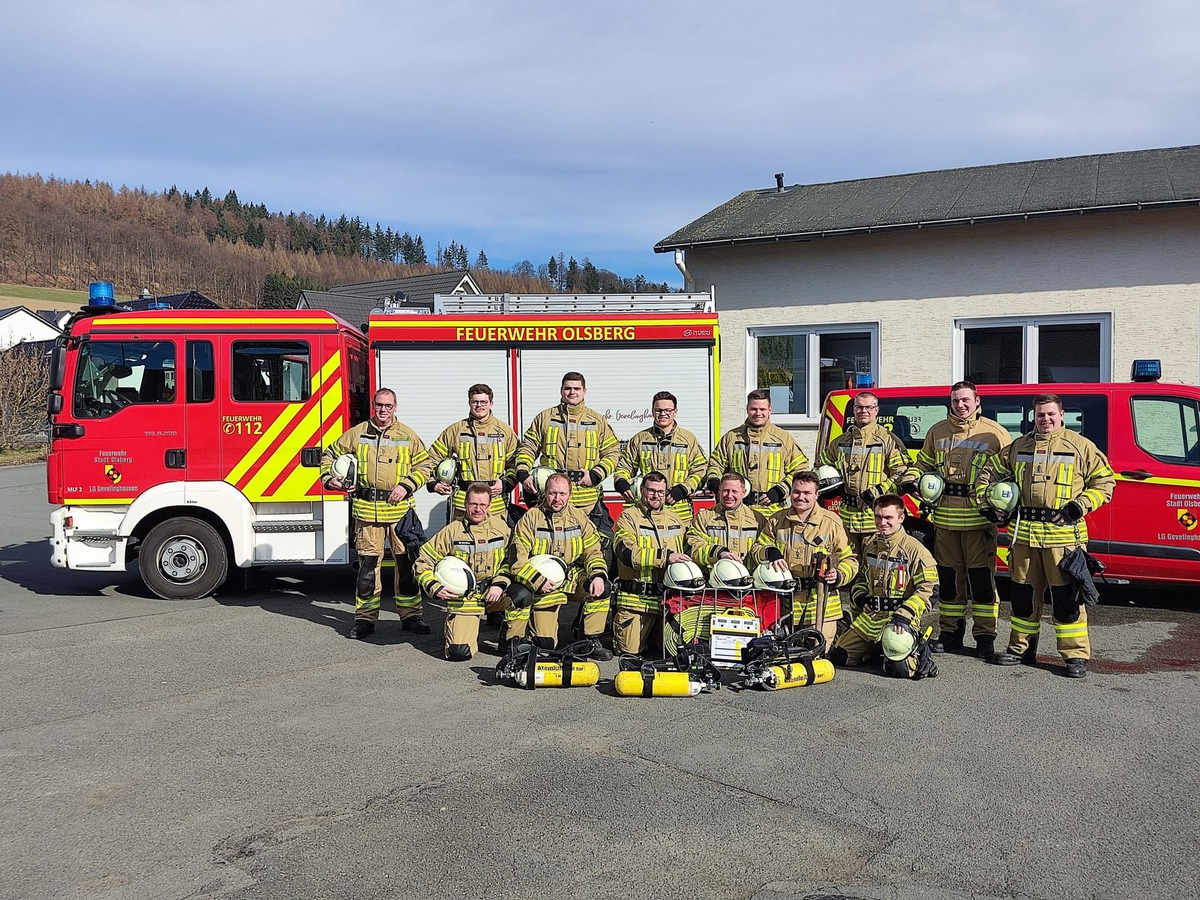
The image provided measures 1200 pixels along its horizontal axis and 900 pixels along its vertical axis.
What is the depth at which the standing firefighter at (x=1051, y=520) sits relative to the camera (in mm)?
6383

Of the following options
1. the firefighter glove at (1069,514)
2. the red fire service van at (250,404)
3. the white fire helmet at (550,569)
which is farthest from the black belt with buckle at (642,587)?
the red fire service van at (250,404)

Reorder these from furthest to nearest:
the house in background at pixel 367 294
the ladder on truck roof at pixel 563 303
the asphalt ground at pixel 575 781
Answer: the house in background at pixel 367 294
the ladder on truck roof at pixel 563 303
the asphalt ground at pixel 575 781

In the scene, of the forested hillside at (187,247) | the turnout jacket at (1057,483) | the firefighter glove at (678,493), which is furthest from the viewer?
the forested hillside at (187,247)

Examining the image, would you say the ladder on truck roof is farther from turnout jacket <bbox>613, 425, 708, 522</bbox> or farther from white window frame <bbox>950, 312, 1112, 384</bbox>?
white window frame <bbox>950, 312, 1112, 384</bbox>

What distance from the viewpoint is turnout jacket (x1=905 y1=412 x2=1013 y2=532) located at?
7.05m

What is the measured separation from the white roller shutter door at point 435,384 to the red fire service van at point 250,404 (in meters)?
0.01

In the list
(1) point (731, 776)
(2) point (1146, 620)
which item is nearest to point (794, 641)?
(1) point (731, 776)

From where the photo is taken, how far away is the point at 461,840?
391 cm

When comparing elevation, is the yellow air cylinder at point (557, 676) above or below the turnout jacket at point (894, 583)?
below

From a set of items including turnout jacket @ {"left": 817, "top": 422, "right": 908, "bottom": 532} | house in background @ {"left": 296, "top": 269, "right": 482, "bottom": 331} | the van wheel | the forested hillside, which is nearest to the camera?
turnout jacket @ {"left": 817, "top": 422, "right": 908, "bottom": 532}

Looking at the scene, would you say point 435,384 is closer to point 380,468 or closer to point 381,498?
point 380,468

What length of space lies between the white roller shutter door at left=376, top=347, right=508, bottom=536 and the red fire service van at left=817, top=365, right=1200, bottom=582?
189 inches

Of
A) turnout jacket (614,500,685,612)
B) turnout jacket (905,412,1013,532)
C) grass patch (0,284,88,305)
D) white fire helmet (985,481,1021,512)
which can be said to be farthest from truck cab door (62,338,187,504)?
grass patch (0,284,88,305)

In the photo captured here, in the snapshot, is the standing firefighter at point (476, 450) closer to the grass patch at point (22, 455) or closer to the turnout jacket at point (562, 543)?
the turnout jacket at point (562, 543)
